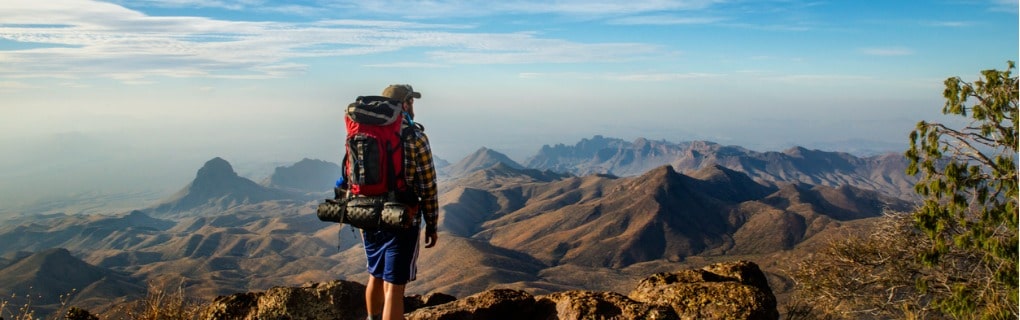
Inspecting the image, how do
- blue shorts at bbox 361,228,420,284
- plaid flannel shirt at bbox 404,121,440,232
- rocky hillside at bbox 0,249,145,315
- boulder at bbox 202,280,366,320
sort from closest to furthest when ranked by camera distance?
1. plaid flannel shirt at bbox 404,121,440,232
2. blue shorts at bbox 361,228,420,284
3. boulder at bbox 202,280,366,320
4. rocky hillside at bbox 0,249,145,315

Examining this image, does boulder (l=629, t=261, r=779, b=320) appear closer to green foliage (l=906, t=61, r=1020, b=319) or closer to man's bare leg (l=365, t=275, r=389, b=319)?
man's bare leg (l=365, t=275, r=389, b=319)

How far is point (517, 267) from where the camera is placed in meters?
162

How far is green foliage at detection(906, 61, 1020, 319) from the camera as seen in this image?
1410cm

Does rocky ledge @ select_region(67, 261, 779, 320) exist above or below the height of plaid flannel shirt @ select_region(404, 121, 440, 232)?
below

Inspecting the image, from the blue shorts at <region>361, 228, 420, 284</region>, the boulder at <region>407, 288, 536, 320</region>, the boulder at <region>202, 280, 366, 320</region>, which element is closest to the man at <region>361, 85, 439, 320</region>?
the blue shorts at <region>361, 228, 420, 284</region>

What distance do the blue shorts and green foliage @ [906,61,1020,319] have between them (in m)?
14.6

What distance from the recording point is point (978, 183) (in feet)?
50.2

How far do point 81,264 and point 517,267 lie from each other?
129645 millimetres

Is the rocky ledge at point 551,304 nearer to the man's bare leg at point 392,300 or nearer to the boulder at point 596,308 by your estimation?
the boulder at point 596,308

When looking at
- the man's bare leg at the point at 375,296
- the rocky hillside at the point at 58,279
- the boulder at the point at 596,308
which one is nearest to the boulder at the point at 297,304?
the man's bare leg at the point at 375,296

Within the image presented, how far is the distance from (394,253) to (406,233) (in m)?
0.28

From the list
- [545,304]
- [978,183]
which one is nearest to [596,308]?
[545,304]

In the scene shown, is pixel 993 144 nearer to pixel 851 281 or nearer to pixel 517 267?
pixel 851 281

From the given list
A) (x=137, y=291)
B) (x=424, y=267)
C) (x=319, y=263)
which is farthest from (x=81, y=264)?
(x=424, y=267)
